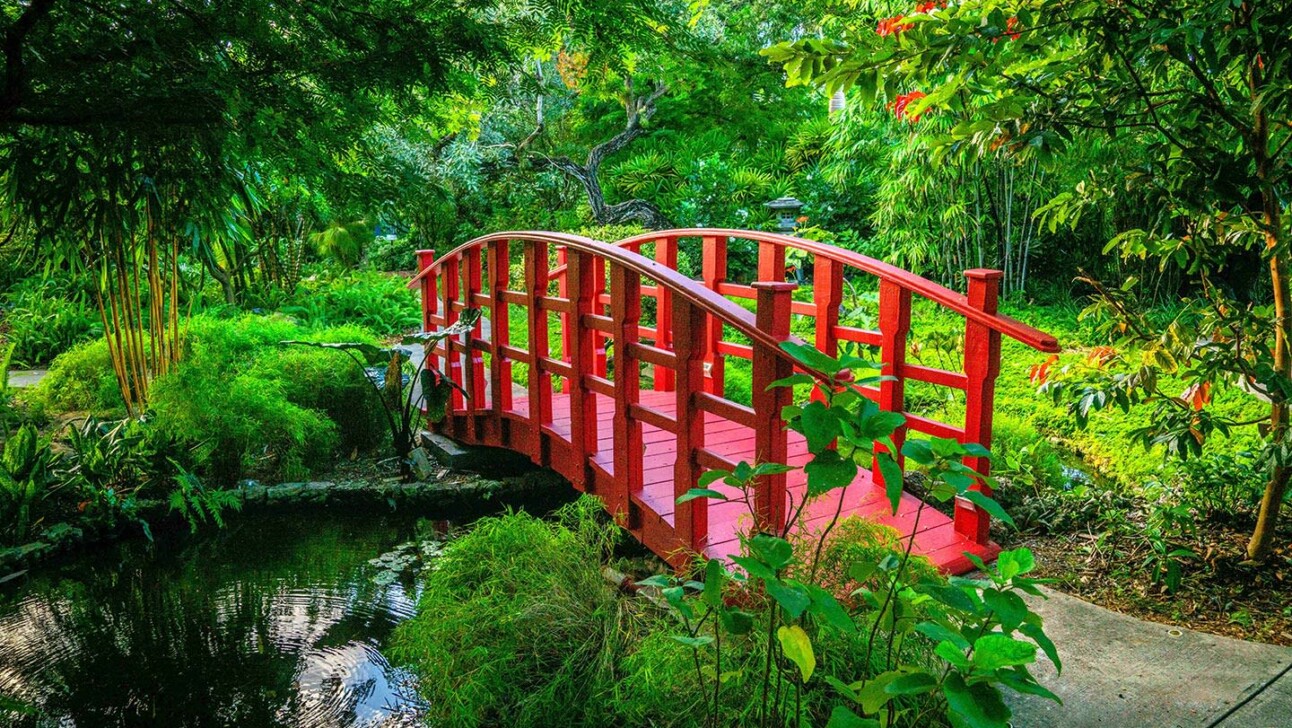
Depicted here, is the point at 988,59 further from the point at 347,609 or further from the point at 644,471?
the point at 347,609

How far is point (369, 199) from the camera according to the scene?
258 cm

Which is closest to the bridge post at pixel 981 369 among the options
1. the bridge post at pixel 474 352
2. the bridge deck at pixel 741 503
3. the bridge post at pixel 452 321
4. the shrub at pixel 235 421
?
the bridge deck at pixel 741 503

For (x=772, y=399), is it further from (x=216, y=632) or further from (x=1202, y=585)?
(x=216, y=632)

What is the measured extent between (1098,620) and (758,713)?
1187mm

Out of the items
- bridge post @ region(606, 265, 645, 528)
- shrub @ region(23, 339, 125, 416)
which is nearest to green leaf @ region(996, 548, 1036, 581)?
bridge post @ region(606, 265, 645, 528)

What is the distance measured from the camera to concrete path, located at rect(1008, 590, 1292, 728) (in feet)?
6.83

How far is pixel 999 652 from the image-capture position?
4.24 feet

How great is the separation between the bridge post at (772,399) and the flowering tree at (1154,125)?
606 mm

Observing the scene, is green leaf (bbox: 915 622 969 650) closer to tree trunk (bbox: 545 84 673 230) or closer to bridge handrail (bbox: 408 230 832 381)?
bridge handrail (bbox: 408 230 832 381)

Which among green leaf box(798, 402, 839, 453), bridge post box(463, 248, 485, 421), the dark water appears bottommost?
the dark water

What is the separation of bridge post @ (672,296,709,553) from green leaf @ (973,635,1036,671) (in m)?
1.60

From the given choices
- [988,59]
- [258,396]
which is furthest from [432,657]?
[258,396]

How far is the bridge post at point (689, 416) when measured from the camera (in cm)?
291

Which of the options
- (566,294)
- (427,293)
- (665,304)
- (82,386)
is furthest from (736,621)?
(82,386)
